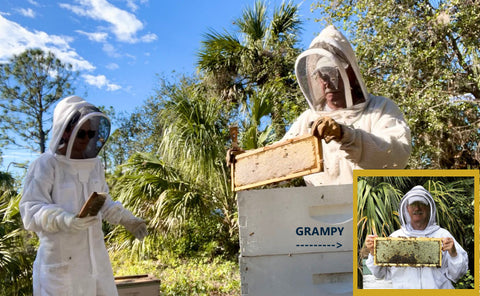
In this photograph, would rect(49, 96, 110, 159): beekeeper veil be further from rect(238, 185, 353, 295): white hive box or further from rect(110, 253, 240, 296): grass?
rect(110, 253, 240, 296): grass

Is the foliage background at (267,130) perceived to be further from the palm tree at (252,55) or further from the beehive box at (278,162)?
the beehive box at (278,162)

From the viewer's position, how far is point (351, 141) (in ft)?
6.79

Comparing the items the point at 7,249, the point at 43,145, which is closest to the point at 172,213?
the point at 7,249

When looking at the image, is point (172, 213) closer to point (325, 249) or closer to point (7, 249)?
point (7, 249)

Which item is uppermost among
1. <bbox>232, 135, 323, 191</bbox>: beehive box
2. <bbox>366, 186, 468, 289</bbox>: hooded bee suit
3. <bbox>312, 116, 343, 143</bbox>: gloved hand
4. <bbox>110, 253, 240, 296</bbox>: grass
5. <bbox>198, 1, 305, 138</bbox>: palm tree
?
<bbox>198, 1, 305, 138</bbox>: palm tree

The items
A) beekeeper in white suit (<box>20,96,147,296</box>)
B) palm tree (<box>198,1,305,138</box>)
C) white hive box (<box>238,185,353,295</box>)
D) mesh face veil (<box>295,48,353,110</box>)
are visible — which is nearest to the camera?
white hive box (<box>238,185,353,295</box>)

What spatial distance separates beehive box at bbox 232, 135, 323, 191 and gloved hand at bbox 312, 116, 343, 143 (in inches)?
1.9

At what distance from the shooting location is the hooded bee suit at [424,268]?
1650mm

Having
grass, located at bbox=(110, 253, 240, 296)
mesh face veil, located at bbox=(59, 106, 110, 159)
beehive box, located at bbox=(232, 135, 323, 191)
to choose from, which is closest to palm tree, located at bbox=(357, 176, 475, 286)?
beehive box, located at bbox=(232, 135, 323, 191)

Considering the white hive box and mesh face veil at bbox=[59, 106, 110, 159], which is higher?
mesh face veil at bbox=[59, 106, 110, 159]

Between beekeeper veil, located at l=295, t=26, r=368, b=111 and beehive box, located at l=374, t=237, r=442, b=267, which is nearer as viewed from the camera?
beehive box, located at l=374, t=237, r=442, b=267

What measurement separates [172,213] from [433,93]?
15.8 feet

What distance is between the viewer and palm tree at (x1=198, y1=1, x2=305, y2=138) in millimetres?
9500

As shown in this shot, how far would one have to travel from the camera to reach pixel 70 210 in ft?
8.89
